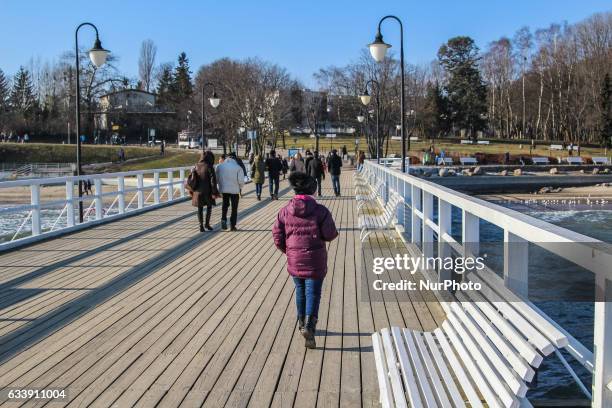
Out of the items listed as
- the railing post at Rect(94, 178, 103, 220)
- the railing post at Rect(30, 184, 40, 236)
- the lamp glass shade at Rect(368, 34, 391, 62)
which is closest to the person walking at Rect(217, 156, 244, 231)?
the railing post at Rect(94, 178, 103, 220)

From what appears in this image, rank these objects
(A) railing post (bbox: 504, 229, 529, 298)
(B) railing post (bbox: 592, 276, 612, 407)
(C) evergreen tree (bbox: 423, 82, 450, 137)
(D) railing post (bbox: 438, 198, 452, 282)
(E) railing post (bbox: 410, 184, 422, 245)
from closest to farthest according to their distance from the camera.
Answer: (B) railing post (bbox: 592, 276, 612, 407), (A) railing post (bbox: 504, 229, 529, 298), (D) railing post (bbox: 438, 198, 452, 282), (E) railing post (bbox: 410, 184, 422, 245), (C) evergreen tree (bbox: 423, 82, 450, 137)

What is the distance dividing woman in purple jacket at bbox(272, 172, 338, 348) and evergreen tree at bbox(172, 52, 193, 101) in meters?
104

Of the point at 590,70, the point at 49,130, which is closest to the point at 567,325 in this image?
the point at 590,70

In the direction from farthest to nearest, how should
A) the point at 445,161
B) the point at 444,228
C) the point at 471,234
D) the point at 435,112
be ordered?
the point at 435,112
the point at 445,161
the point at 444,228
the point at 471,234

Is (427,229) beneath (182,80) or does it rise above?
beneath

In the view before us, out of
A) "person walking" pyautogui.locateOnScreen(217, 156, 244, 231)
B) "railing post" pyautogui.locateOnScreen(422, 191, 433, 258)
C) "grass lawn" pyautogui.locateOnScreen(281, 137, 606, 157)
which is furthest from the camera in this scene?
"grass lawn" pyautogui.locateOnScreen(281, 137, 606, 157)

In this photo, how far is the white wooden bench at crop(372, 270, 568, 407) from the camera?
2.65m

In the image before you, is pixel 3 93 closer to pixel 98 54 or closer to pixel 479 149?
pixel 479 149

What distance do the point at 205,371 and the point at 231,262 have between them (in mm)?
4702

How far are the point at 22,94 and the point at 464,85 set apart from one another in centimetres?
6983

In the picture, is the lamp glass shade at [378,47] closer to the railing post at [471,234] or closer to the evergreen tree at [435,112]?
the railing post at [471,234]

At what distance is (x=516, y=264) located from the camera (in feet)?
12.4

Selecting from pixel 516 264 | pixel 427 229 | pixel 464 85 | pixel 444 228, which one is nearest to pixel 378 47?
pixel 427 229

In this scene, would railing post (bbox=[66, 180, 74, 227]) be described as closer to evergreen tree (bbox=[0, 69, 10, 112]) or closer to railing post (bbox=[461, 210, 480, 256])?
railing post (bbox=[461, 210, 480, 256])
